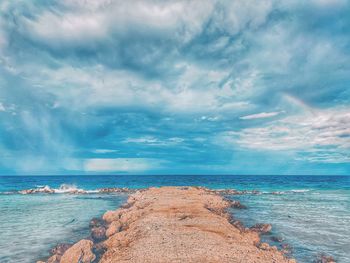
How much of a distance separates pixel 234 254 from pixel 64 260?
32.8 ft

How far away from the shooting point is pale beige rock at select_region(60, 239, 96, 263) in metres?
16.4

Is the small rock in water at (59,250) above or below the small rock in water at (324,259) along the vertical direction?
above

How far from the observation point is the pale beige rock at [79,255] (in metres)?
16.4

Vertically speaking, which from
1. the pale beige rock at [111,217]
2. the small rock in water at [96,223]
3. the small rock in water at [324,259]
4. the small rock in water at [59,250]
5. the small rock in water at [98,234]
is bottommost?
the small rock in water at [324,259]

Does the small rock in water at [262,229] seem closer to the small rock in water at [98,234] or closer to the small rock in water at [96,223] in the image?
the small rock in water at [98,234]

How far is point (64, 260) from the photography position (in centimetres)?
1642

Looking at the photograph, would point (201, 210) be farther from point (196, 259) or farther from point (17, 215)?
point (17, 215)

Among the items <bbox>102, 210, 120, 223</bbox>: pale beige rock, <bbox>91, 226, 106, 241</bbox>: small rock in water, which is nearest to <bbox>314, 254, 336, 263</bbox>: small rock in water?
<bbox>91, 226, 106, 241</bbox>: small rock in water

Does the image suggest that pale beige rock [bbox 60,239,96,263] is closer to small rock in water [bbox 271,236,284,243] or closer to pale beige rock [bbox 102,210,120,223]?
pale beige rock [bbox 102,210,120,223]

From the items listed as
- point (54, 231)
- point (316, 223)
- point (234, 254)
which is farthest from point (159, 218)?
point (316, 223)

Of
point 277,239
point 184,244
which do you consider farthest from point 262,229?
point 184,244

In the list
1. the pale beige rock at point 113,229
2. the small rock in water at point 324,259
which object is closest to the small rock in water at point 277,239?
the small rock in water at point 324,259

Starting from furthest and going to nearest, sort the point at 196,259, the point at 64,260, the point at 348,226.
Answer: the point at 348,226, the point at 64,260, the point at 196,259

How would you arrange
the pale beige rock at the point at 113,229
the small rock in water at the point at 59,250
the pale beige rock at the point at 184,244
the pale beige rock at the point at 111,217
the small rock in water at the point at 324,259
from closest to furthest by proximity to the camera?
the pale beige rock at the point at 184,244 < the small rock in water at the point at 324,259 < the small rock in water at the point at 59,250 < the pale beige rock at the point at 113,229 < the pale beige rock at the point at 111,217
